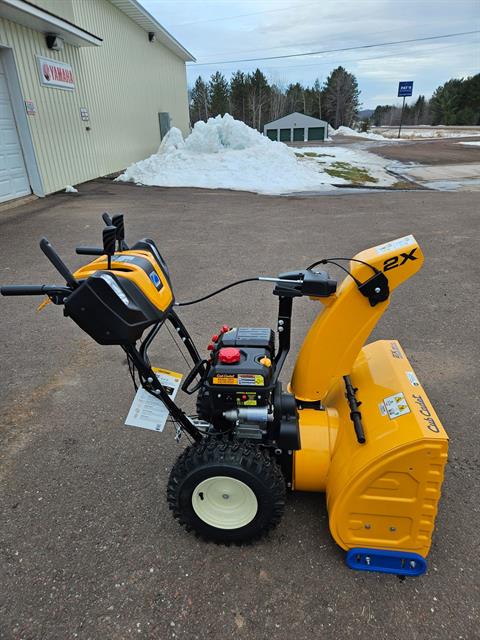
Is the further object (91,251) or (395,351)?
(395,351)

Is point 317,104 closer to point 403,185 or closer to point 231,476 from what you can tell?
point 403,185

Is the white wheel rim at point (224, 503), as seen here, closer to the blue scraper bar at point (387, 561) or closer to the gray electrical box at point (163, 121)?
the blue scraper bar at point (387, 561)

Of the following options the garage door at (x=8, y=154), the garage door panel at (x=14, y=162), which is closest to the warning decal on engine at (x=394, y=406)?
the garage door at (x=8, y=154)

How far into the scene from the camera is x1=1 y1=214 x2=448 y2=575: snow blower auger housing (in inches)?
67.9

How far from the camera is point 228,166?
1464 cm

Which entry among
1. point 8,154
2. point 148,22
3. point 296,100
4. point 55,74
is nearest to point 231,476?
point 8,154

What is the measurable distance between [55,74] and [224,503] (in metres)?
12.8

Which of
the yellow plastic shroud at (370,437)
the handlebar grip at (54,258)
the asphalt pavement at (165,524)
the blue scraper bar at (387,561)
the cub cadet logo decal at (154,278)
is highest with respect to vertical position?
the handlebar grip at (54,258)

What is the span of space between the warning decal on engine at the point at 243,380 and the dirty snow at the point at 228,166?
11.4 metres

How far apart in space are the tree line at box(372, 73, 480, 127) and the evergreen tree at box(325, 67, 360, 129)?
1272 centimetres

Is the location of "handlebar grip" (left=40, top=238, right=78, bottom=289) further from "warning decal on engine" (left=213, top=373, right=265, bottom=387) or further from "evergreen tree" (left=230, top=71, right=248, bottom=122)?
"evergreen tree" (left=230, top=71, right=248, bottom=122)

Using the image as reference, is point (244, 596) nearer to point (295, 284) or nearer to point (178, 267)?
A: point (295, 284)

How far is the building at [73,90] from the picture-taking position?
32.8 ft

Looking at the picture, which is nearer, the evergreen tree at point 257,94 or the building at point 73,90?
the building at point 73,90
